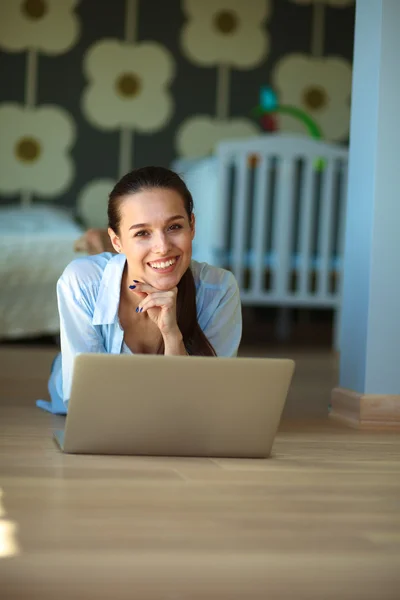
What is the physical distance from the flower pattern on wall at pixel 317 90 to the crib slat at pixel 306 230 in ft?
2.83

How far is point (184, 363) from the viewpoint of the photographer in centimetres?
138

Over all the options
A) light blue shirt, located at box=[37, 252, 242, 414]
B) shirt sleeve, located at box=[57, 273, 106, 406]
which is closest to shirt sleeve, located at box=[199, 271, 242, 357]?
light blue shirt, located at box=[37, 252, 242, 414]

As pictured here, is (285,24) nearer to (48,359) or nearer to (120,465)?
(48,359)

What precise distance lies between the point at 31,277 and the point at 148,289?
2.00 meters

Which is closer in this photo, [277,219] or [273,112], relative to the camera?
[277,219]

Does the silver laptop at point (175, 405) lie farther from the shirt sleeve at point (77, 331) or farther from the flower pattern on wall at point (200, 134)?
the flower pattern on wall at point (200, 134)

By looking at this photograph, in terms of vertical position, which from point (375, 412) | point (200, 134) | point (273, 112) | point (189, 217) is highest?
point (273, 112)

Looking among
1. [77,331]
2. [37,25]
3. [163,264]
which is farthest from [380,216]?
[37,25]

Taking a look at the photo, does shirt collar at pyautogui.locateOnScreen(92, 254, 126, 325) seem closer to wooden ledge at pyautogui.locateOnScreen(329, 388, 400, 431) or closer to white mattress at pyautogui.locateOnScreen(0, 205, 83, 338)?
wooden ledge at pyautogui.locateOnScreen(329, 388, 400, 431)

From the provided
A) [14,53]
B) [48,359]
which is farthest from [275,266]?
[14,53]

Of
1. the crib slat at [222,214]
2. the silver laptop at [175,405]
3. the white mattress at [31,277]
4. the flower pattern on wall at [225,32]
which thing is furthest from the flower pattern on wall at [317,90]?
the silver laptop at [175,405]

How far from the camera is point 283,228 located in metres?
3.98

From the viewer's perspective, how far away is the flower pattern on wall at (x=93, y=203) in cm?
473

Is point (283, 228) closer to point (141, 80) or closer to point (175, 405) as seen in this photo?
point (141, 80)
